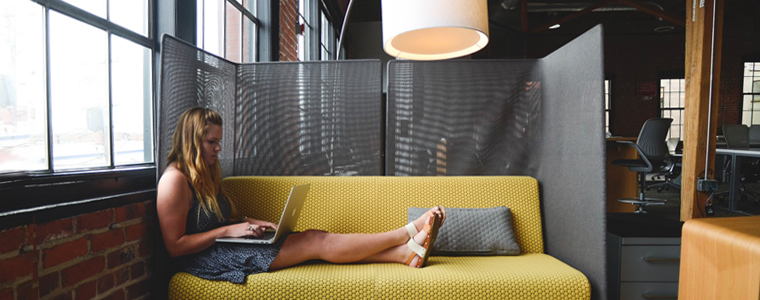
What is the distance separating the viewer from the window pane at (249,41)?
3.03 meters

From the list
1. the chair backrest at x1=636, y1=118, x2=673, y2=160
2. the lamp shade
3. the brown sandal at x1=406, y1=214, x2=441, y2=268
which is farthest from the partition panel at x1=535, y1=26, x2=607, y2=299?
the chair backrest at x1=636, y1=118, x2=673, y2=160

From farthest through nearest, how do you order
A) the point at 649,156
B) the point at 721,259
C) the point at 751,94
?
1. the point at 751,94
2. the point at 649,156
3. the point at 721,259

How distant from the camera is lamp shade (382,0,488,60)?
1.44 meters

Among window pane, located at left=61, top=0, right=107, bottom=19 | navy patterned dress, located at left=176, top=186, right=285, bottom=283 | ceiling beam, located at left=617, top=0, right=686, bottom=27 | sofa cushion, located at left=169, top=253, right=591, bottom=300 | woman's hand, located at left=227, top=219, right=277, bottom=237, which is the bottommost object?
sofa cushion, located at left=169, top=253, right=591, bottom=300

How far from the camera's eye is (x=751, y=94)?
10055mm

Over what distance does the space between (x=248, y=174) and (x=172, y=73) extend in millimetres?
731

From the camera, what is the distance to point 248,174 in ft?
7.79

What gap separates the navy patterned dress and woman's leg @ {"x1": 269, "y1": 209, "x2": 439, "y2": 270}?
7 cm

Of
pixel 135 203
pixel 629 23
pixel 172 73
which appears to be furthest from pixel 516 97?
pixel 629 23

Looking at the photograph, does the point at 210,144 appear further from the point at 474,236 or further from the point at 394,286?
the point at 474,236

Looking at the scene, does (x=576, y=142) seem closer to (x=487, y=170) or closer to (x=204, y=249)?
(x=487, y=170)

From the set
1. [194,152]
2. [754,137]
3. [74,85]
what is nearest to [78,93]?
[74,85]

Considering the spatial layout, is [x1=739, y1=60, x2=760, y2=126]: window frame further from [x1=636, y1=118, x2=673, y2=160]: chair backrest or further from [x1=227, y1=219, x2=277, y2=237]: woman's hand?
[x1=227, y1=219, x2=277, y2=237]: woman's hand

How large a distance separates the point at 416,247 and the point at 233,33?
1975 millimetres
